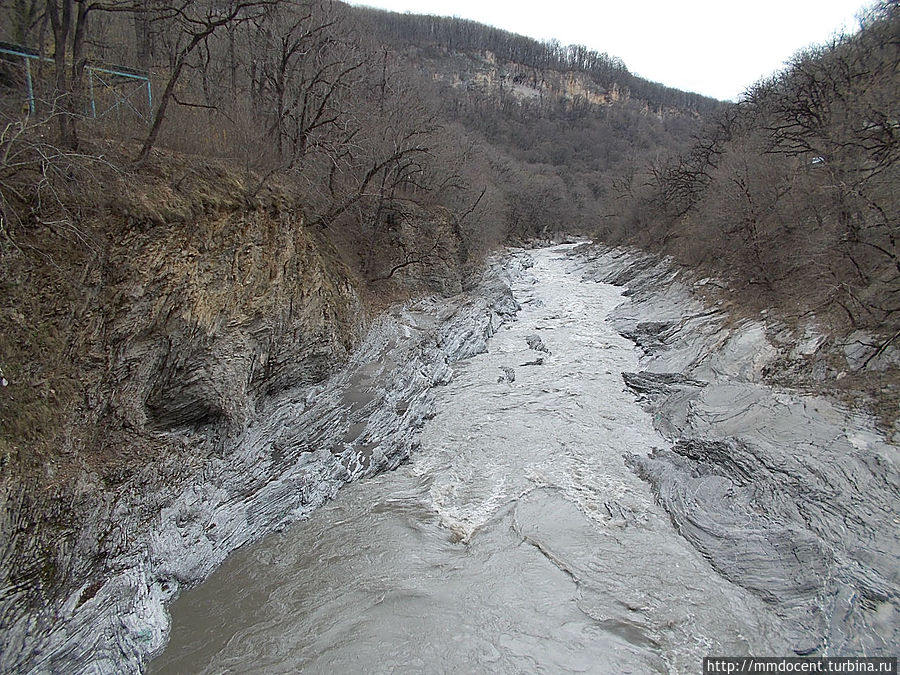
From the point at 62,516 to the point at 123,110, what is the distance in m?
7.98

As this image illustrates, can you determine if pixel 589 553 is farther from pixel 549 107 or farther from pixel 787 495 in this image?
pixel 549 107

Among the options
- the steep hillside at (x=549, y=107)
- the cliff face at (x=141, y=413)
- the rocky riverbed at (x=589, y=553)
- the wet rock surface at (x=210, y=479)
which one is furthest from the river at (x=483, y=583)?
the steep hillside at (x=549, y=107)

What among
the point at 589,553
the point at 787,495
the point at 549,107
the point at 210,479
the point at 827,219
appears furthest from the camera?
the point at 549,107

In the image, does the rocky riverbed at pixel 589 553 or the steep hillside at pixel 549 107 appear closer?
the rocky riverbed at pixel 589 553

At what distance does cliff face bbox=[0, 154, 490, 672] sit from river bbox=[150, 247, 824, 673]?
76 cm

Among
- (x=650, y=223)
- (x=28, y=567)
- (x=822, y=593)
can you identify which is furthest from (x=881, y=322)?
(x=650, y=223)

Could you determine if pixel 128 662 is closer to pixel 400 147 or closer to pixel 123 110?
pixel 123 110

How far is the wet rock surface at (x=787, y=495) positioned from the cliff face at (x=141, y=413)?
616 cm

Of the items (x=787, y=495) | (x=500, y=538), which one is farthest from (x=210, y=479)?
(x=787, y=495)

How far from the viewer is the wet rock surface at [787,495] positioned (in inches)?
239

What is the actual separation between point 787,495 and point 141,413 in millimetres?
10284

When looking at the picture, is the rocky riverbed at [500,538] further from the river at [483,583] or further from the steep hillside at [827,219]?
the steep hillside at [827,219]

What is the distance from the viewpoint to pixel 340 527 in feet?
26.1

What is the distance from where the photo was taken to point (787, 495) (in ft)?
25.8
